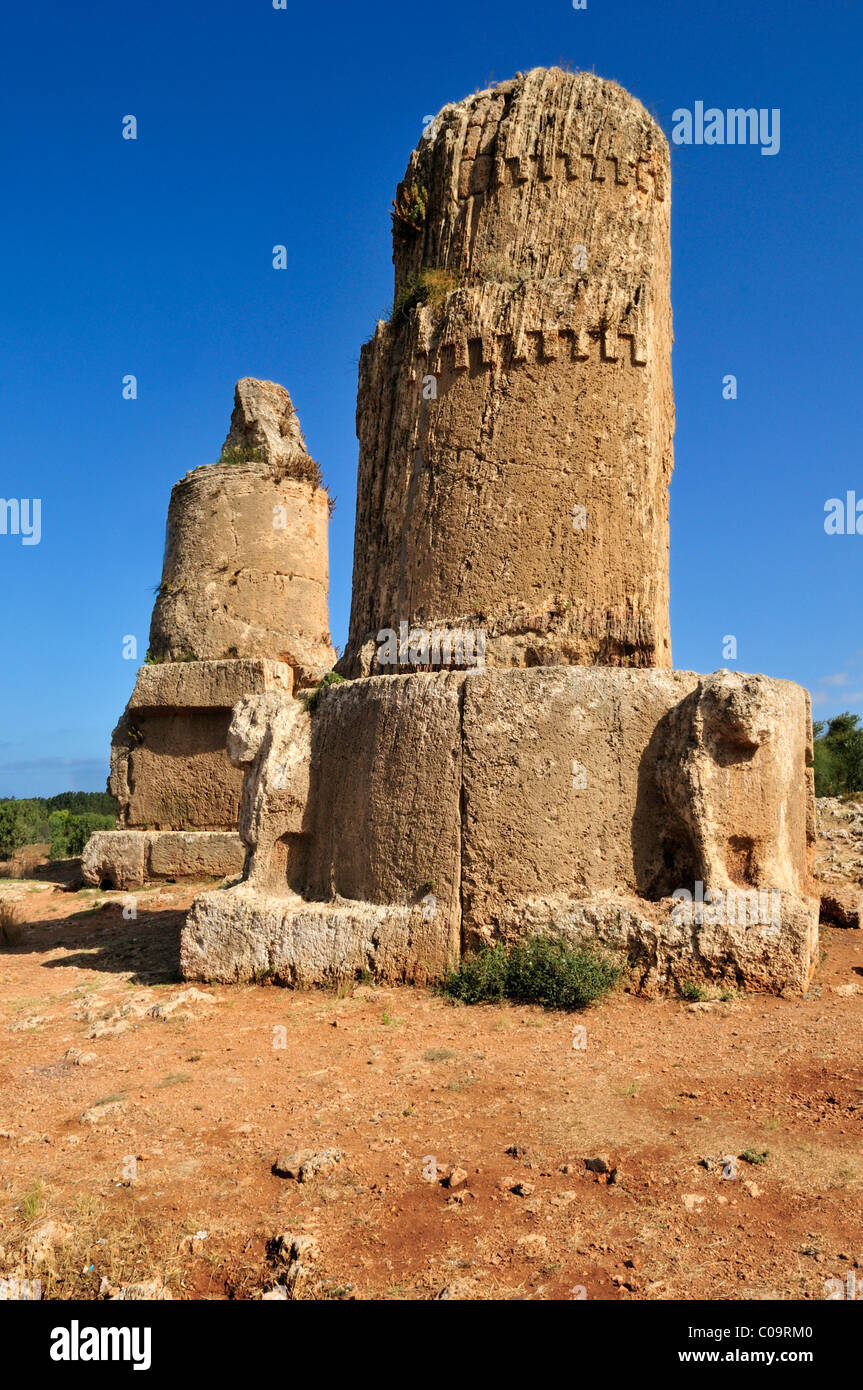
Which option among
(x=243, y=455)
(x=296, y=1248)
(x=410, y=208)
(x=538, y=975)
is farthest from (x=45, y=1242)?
(x=243, y=455)

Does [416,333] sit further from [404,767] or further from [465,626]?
[404,767]

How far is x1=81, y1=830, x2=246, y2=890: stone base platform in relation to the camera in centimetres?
872

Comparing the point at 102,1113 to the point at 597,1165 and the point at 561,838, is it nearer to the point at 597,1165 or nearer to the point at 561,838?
the point at 597,1165

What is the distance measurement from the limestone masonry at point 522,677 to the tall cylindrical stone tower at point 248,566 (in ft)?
10.5

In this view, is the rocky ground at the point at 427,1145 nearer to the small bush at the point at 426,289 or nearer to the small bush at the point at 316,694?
the small bush at the point at 316,694

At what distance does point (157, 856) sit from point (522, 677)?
5188mm

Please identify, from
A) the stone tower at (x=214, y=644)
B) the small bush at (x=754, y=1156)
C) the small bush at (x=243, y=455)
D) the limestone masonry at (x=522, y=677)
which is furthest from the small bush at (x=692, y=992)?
the small bush at (x=243, y=455)

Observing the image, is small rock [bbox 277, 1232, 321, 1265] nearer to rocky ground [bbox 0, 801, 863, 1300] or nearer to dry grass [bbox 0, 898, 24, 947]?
rocky ground [bbox 0, 801, 863, 1300]

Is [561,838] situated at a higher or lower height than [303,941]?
higher

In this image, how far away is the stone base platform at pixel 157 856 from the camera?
8719mm

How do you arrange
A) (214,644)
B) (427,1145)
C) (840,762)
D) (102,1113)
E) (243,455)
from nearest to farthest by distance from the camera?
(427,1145) < (102,1113) < (214,644) < (243,455) < (840,762)

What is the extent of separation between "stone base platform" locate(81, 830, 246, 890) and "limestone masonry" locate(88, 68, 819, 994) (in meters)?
2.94

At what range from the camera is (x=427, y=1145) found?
3154mm

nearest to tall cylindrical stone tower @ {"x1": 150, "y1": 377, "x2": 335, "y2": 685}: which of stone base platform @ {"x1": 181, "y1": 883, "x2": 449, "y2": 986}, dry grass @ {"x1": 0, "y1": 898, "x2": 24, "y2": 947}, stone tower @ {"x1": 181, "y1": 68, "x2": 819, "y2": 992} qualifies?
dry grass @ {"x1": 0, "y1": 898, "x2": 24, "y2": 947}
